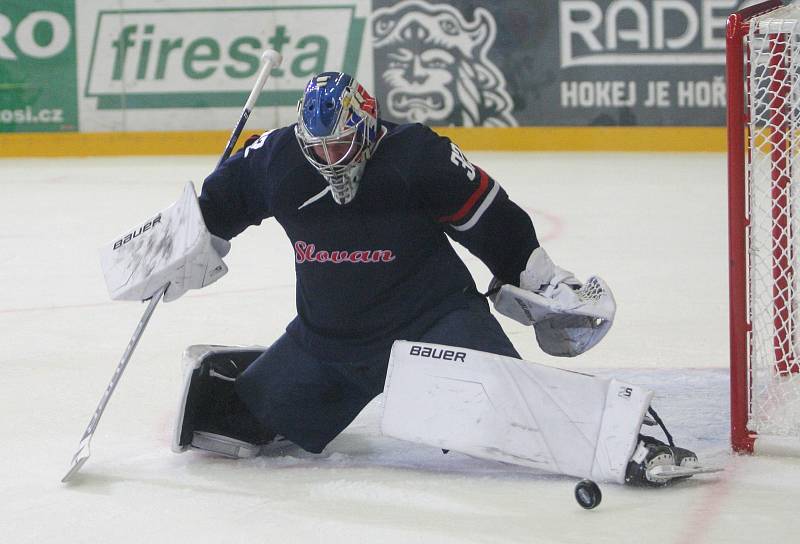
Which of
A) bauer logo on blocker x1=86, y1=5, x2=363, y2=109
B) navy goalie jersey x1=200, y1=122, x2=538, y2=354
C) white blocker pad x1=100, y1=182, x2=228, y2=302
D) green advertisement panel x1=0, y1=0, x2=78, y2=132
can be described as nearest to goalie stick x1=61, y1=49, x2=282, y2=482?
white blocker pad x1=100, y1=182, x2=228, y2=302

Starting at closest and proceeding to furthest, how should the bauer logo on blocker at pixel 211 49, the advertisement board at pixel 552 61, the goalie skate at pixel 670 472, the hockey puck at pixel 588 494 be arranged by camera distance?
the hockey puck at pixel 588 494
the goalie skate at pixel 670 472
the advertisement board at pixel 552 61
the bauer logo on blocker at pixel 211 49

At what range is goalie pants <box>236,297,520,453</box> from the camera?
2.81 meters

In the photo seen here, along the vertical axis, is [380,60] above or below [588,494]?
above

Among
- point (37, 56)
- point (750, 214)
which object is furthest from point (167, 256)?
point (37, 56)

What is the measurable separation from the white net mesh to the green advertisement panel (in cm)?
732

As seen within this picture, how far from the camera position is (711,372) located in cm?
354

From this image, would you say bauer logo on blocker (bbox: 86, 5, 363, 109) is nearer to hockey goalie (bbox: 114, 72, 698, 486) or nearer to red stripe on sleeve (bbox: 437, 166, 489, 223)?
hockey goalie (bbox: 114, 72, 698, 486)

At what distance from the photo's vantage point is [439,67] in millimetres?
9562

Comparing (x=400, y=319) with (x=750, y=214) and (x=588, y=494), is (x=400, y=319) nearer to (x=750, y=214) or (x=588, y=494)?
(x=588, y=494)

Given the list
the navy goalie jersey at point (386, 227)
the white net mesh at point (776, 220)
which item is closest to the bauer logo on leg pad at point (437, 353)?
the navy goalie jersey at point (386, 227)

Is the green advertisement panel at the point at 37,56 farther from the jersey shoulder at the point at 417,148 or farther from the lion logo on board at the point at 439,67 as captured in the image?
the jersey shoulder at the point at 417,148

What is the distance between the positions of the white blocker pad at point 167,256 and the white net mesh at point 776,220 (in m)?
1.16

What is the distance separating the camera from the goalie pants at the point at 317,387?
281 centimetres

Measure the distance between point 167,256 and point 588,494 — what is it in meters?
1.06
